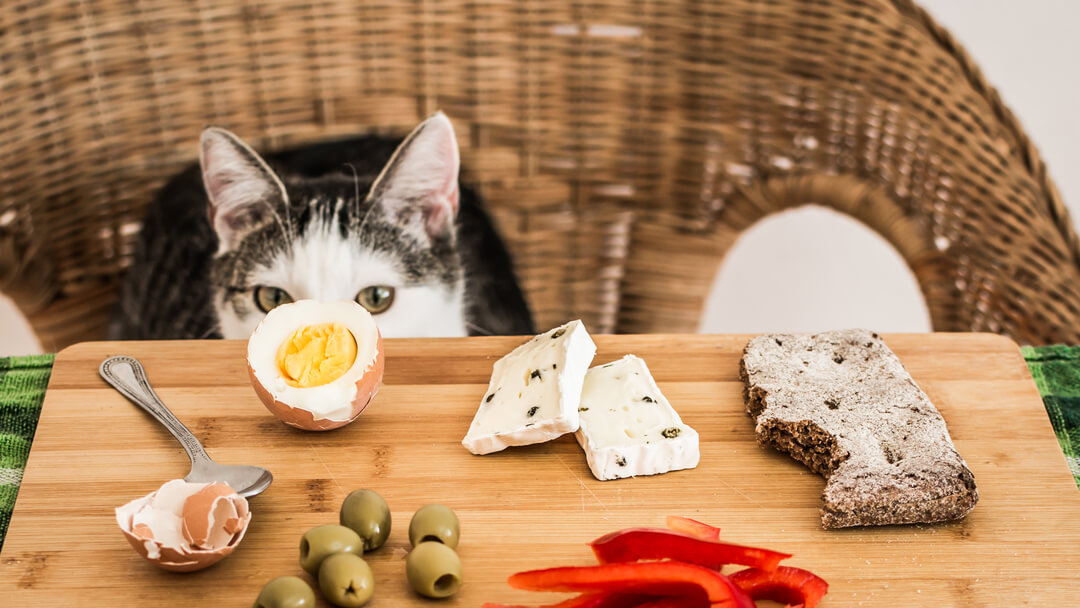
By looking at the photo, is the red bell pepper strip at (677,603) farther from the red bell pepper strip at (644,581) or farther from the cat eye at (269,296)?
the cat eye at (269,296)

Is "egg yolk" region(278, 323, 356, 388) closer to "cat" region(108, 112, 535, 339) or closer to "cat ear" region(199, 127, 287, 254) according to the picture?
"cat" region(108, 112, 535, 339)

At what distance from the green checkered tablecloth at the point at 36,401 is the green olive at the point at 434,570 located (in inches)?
23.0

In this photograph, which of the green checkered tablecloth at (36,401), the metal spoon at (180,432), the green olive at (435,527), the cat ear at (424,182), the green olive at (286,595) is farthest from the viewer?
the cat ear at (424,182)

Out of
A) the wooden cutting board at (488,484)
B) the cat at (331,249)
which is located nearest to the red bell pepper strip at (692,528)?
the wooden cutting board at (488,484)

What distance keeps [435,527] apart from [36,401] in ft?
2.53

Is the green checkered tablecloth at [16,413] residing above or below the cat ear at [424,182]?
below

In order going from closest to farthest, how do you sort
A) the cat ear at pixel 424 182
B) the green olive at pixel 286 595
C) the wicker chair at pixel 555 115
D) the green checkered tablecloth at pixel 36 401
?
1. the green olive at pixel 286 595
2. the green checkered tablecloth at pixel 36 401
3. the cat ear at pixel 424 182
4. the wicker chair at pixel 555 115

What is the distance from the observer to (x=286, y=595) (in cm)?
99

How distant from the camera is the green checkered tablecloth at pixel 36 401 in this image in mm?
1312

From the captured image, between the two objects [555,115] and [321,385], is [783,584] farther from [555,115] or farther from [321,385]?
[555,115]

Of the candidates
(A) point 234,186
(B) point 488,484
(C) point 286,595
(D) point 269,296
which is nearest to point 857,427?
(B) point 488,484

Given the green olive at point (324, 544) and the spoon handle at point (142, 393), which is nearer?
the green olive at point (324, 544)

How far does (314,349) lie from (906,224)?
143cm

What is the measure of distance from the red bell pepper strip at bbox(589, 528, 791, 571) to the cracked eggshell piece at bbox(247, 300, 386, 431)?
402mm
